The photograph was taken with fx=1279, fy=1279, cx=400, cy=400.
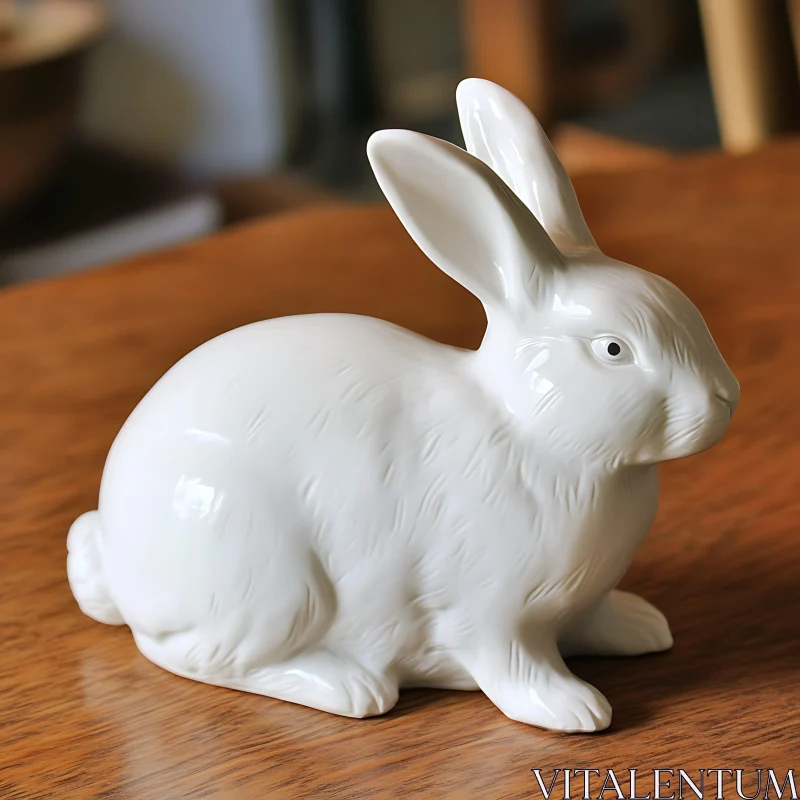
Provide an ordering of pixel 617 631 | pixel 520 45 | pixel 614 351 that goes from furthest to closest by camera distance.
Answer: pixel 520 45, pixel 617 631, pixel 614 351

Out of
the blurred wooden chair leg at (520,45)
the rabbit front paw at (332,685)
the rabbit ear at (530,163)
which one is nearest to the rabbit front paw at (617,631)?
the rabbit front paw at (332,685)

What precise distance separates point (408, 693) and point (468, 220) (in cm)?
31

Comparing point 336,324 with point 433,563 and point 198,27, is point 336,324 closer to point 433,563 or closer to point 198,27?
point 433,563

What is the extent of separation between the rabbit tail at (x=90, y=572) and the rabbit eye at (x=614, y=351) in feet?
1.23

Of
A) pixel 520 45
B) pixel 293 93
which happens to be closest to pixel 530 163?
pixel 520 45

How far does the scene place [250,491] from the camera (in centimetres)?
78

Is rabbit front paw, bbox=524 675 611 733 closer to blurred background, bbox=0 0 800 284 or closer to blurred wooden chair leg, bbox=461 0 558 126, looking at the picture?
blurred background, bbox=0 0 800 284

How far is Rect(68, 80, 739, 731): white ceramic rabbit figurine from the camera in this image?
751 millimetres

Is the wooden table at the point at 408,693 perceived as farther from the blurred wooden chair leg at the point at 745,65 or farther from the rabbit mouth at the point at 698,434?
the blurred wooden chair leg at the point at 745,65

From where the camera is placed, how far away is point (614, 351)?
746mm

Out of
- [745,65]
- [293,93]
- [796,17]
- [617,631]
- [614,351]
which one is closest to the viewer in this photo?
[614,351]

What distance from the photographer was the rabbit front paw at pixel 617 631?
0.85 metres

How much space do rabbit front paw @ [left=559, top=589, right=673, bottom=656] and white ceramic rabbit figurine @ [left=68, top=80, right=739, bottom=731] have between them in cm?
3

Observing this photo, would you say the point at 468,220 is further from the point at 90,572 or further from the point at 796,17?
the point at 796,17
